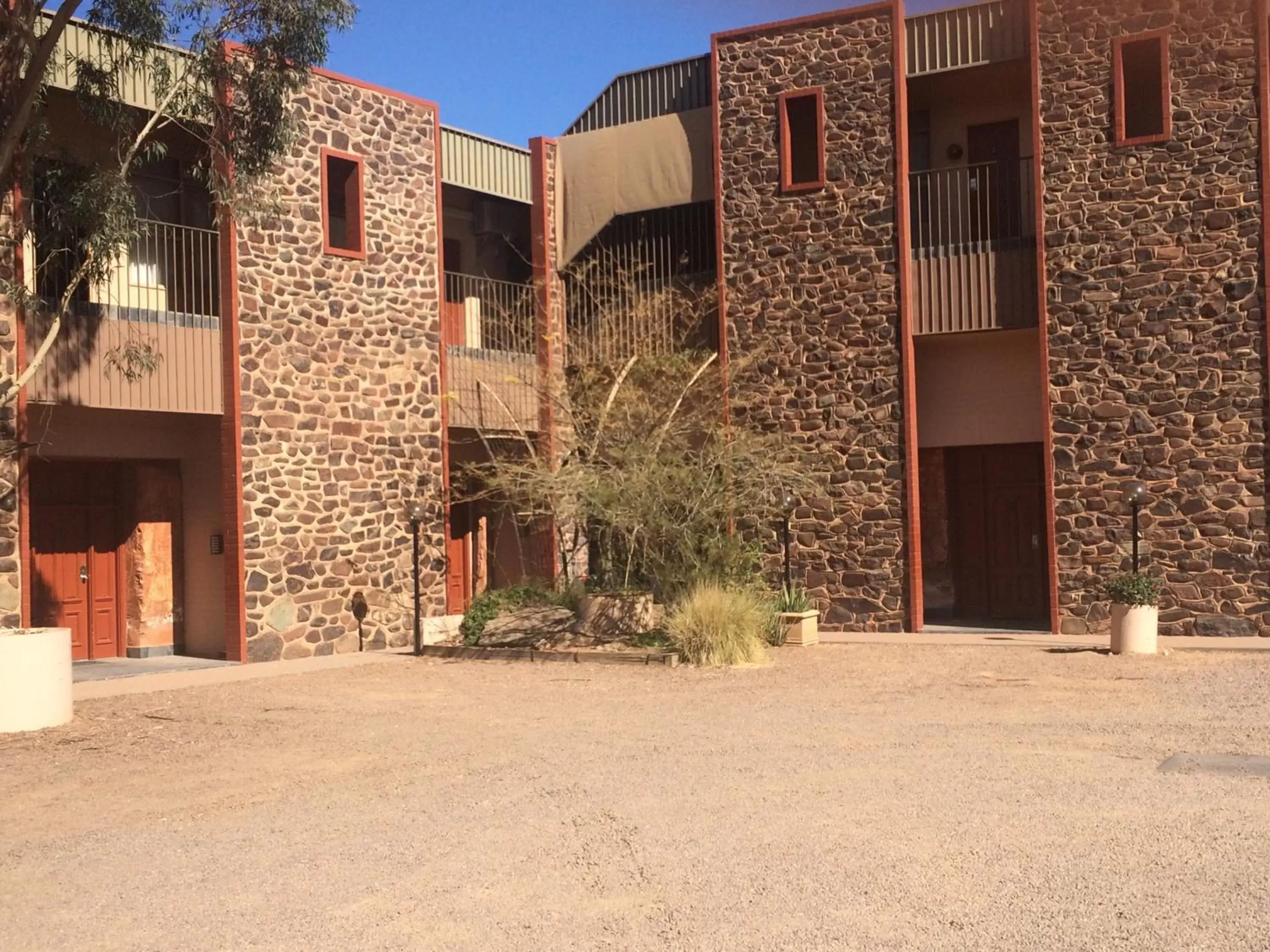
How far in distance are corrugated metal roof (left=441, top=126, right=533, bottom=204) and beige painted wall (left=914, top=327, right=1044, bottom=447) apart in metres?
6.84

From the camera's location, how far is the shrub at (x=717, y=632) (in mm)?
14727

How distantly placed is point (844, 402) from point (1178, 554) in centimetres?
470

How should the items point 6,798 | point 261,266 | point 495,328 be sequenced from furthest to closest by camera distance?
point 495,328
point 261,266
point 6,798

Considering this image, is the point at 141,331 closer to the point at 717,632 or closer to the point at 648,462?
the point at 648,462

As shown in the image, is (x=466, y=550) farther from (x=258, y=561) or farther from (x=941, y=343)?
(x=941, y=343)

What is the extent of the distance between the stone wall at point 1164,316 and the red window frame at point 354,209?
8.93 metres

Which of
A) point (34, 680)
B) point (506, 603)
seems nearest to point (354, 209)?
point (506, 603)

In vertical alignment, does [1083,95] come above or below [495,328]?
above

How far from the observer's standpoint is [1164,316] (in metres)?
16.9

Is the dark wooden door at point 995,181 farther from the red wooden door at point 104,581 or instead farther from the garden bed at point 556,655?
the red wooden door at point 104,581


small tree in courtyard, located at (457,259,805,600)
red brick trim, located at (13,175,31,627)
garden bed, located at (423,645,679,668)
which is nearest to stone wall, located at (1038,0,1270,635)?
small tree in courtyard, located at (457,259,805,600)

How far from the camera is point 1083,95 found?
17.3 meters

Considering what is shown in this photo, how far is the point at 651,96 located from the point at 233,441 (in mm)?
8830

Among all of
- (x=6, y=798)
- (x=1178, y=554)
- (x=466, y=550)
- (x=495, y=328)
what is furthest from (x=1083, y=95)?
(x=6, y=798)
